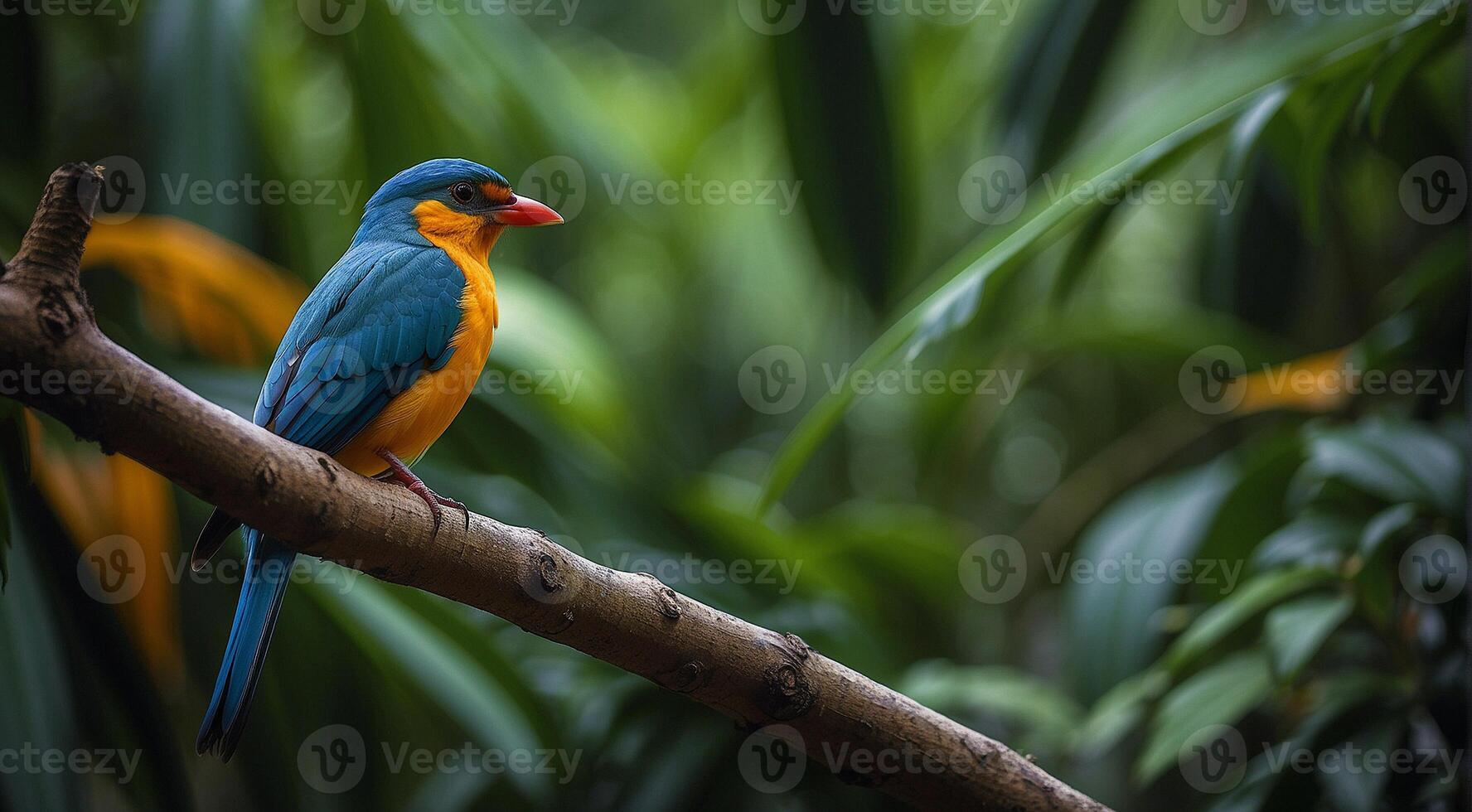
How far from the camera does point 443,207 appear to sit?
7.64 ft

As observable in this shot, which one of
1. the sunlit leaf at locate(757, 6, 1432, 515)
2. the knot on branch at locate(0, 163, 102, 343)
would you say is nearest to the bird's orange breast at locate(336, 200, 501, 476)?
the knot on branch at locate(0, 163, 102, 343)

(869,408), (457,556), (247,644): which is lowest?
(247,644)

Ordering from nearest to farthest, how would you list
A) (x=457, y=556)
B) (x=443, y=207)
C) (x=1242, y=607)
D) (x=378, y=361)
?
1. (x=457, y=556)
2. (x=378, y=361)
3. (x=443, y=207)
4. (x=1242, y=607)

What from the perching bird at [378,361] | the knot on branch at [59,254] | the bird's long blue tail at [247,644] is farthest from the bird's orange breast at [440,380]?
the knot on branch at [59,254]

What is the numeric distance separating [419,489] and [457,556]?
8.6 inches

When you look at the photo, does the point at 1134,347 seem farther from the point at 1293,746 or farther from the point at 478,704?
the point at 478,704

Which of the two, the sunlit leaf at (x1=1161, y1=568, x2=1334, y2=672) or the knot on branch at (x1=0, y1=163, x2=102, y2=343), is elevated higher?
the sunlit leaf at (x1=1161, y1=568, x2=1334, y2=672)

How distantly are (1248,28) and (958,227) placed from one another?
152 cm

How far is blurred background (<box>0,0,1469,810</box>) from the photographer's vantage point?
2.78 m

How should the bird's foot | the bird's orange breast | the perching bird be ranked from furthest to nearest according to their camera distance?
the bird's orange breast
the perching bird
the bird's foot

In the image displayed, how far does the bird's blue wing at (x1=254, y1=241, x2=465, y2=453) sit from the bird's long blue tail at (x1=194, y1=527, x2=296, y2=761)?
207mm

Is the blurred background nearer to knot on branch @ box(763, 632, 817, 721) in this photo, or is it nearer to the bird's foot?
the bird's foot

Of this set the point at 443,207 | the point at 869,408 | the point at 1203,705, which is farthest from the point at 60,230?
the point at 869,408

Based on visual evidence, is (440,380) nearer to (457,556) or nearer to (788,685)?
(457,556)
